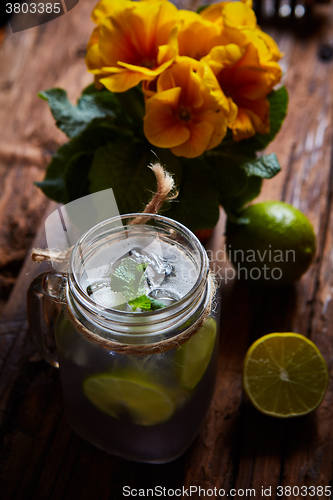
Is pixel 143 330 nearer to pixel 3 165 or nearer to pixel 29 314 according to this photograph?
pixel 29 314

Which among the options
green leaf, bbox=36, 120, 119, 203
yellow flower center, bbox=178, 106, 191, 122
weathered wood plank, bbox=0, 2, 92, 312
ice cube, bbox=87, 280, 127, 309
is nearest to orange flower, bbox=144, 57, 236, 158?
yellow flower center, bbox=178, 106, 191, 122

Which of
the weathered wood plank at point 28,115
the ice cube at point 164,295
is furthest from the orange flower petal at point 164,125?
the weathered wood plank at point 28,115

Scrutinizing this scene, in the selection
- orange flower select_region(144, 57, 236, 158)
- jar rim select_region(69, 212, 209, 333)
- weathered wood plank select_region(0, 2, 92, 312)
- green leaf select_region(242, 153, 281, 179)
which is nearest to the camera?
jar rim select_region(69, 212, 209, 333)

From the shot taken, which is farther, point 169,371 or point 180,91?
point 180,91

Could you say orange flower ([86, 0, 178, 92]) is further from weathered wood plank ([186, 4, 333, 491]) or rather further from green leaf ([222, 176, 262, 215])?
weathered wood plank ([186, 4, 333, 491])

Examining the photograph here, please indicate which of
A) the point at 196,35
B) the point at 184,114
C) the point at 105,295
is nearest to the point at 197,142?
the point at 184,114

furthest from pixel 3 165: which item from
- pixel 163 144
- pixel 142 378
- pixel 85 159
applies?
pixel 142 378

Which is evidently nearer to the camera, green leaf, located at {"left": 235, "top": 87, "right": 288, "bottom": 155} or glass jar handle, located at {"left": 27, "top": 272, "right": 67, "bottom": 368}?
glass jar handle, located at {"left": 27, "top": 272, "right": 67, "bottom": 368}
